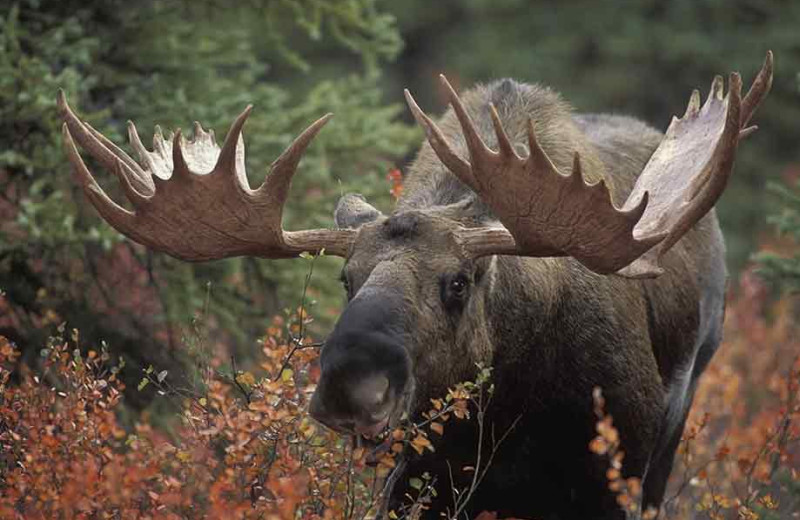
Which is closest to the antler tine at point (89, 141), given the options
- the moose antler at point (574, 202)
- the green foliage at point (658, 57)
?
the moose antler at point (574, 202)

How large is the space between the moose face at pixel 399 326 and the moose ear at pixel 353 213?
21 centimetres

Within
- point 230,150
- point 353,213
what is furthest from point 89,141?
point 353,213

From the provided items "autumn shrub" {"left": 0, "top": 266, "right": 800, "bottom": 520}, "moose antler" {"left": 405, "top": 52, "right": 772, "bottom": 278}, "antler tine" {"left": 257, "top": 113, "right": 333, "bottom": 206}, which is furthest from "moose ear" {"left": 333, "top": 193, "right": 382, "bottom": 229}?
"moose antler" {"left": 405, "top": 52, "right": 772, "bottom": 278}

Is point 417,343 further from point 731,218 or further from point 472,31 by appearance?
point 472,31

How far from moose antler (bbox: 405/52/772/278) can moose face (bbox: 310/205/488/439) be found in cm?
17

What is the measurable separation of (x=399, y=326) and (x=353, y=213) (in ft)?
3.25

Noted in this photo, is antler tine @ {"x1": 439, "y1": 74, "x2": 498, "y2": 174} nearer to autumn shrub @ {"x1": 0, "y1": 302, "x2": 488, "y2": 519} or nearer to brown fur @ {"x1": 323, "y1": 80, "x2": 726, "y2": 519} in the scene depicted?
brown fur @ {"x1": 323, "y1": 80, "x2": 726, "y2": 519}

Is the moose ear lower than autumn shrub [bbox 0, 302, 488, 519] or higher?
higher

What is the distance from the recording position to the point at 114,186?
26.8ft

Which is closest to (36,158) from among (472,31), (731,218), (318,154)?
(318,154)

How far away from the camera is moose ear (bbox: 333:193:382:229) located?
6.16 metres

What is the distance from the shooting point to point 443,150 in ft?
18.5

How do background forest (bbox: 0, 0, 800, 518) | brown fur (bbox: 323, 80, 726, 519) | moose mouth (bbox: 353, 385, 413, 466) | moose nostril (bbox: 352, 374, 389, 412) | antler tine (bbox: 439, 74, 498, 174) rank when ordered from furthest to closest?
background forest (bbox: 0, 0, 800, 518) → brown fur (bbox: 323, 80, 726, 519) → antler tine (bbox: 439, 74, 498, 174) → moose mouth (bbox: 353, 385, 413, 466) → moose nostril (bbox: 352, 374, 389, 412)

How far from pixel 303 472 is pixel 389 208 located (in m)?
3.61
